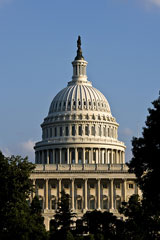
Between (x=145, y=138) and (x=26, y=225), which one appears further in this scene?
(x=26, y=225)

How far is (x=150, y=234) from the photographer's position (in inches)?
6088

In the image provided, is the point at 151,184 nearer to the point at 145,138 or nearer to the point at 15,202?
the point at 145,138

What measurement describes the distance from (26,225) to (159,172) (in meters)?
30.3

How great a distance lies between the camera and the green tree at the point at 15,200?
138000mm

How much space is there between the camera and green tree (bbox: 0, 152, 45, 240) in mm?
138000

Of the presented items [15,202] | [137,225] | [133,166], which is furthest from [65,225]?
[133,166]

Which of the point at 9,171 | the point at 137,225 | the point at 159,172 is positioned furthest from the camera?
the point at 137,225

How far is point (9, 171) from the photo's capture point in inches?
5837

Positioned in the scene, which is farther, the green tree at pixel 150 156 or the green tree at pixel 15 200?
the green tree at pixel 15 200

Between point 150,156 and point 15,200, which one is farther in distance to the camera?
point 15,200

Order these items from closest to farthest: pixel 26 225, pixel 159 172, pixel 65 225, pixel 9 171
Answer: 1. pixel 159 172
2. pixel 26 225
3. pixel 9 171
4. pixel 65 225

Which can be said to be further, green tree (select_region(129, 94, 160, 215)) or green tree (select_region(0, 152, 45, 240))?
green tree (select_region(0, 152, 45, 240))

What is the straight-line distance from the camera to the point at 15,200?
146 m

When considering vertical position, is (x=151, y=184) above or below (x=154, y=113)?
below
